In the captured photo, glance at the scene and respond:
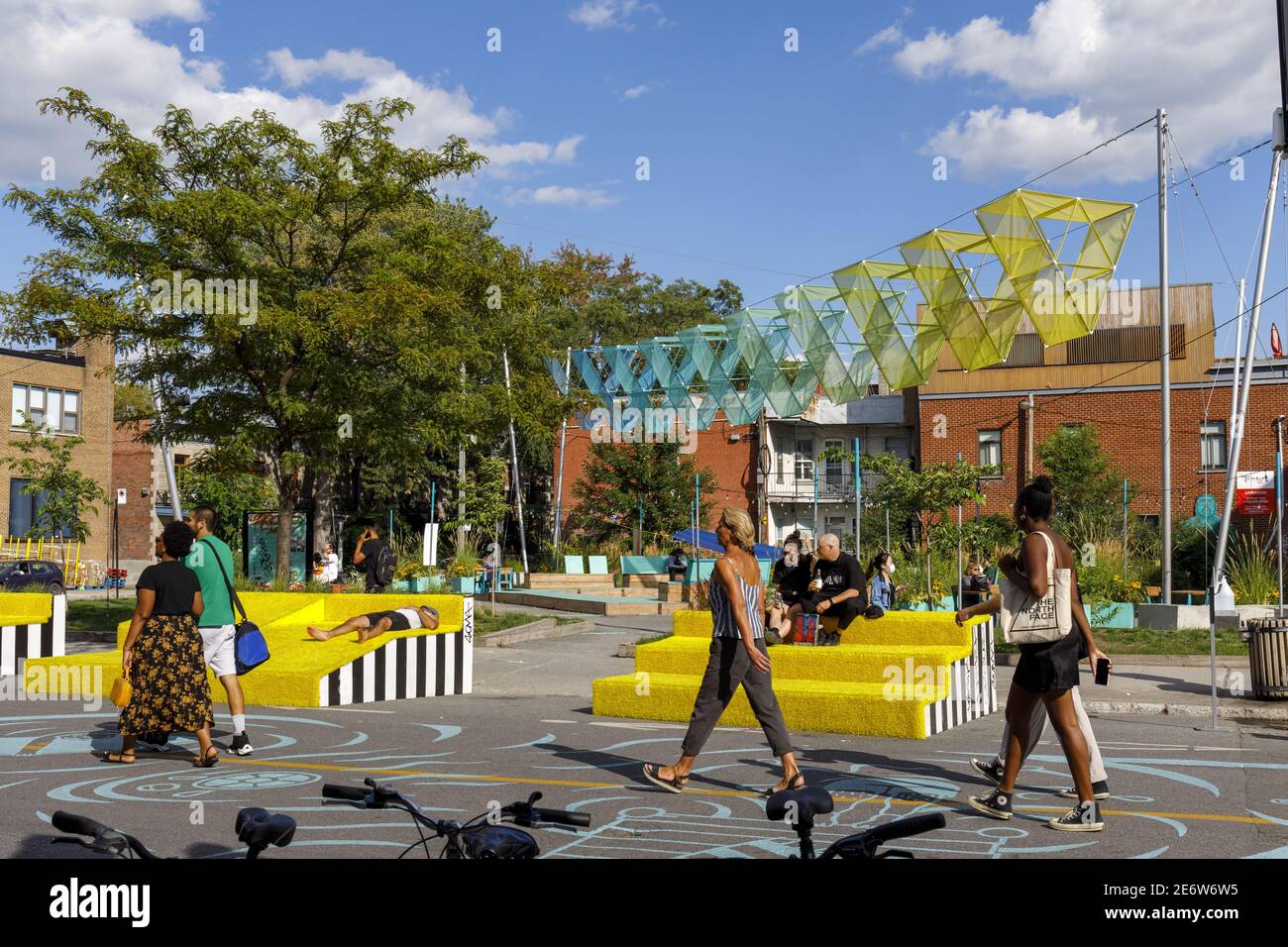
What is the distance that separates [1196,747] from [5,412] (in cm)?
4792

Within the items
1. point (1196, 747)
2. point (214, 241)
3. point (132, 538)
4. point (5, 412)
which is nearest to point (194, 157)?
point (214, 241)

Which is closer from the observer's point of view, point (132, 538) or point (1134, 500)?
point (1134, 500)

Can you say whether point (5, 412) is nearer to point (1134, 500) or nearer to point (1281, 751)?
point (1134, 500)

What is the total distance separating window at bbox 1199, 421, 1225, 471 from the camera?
47906 millimetres

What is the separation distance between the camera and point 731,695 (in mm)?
8133

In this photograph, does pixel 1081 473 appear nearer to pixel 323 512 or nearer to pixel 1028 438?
pixel 1028 438

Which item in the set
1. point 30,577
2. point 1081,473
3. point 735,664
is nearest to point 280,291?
point 735,664

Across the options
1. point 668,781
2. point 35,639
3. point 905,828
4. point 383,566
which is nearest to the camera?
point 905,828

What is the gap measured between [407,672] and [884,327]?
871 inches

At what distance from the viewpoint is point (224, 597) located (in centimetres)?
999

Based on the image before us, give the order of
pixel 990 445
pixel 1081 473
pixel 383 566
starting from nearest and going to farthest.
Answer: pixel 383 566, pixel 1081 473, pixel 990 445

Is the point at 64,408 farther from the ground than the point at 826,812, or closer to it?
farther from the ground

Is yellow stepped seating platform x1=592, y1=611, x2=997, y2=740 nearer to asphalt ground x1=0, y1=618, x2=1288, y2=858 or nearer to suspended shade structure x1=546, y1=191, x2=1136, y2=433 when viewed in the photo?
asphalt ground x1=0, y1=618, x2=1288, y2=858
